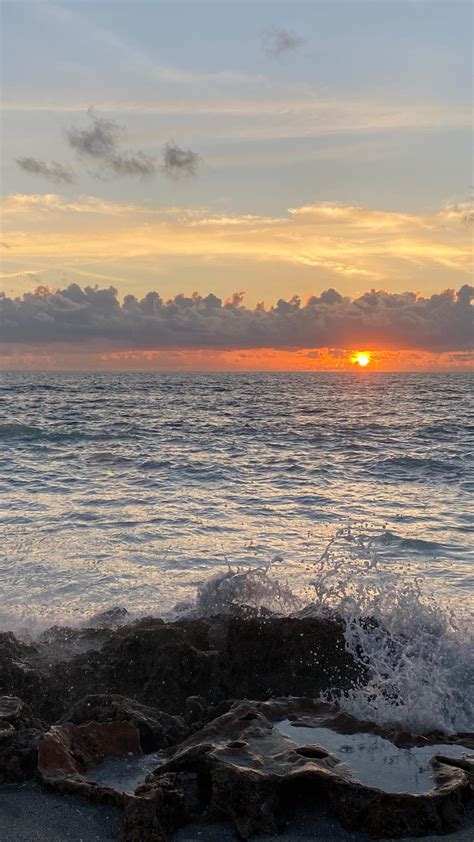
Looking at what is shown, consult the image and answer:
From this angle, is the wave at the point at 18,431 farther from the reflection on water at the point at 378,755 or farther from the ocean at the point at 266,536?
the reflection on water at the point at 378,755

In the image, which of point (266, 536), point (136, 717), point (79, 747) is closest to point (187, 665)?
point (136, 717)

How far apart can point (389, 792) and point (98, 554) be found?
630cm

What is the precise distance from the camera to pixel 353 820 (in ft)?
11.6

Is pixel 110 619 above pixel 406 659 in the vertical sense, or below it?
below

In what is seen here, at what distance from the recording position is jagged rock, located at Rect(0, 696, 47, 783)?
157 inches

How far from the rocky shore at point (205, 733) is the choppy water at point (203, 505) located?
1.55 m

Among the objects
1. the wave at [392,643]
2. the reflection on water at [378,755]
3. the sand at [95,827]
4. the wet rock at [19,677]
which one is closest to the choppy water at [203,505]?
the wave at [392,643]

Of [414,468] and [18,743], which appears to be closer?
[18,743]

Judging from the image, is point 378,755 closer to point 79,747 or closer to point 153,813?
point 153,813

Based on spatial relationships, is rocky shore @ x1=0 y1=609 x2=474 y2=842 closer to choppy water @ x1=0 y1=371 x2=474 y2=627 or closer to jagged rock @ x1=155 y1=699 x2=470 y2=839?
jagged rock @ x1=155 y1=699 x2=470 y2=839

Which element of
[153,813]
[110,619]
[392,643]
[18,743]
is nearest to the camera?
[153,813]

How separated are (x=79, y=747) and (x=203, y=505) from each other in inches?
336

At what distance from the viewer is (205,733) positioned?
415 cm

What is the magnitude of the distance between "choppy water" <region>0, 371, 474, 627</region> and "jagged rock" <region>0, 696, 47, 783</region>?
261 cm
